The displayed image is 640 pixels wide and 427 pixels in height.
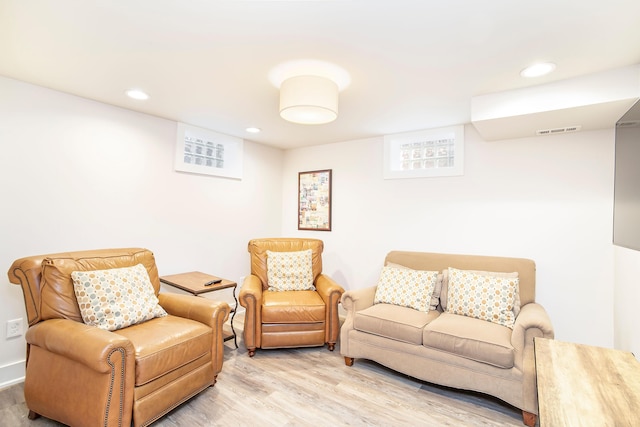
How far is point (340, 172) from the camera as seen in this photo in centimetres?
391

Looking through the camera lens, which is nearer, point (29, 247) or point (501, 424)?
point (501, 424)

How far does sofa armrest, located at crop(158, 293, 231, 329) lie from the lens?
2.21 m

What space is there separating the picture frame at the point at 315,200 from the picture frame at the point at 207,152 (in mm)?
910

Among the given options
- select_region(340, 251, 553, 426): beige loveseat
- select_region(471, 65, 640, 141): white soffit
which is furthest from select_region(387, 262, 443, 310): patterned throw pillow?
select_region(471, 65, 640, 141): white soffit

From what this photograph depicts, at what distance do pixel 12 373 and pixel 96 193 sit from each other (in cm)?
145

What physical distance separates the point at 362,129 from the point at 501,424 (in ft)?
9.10

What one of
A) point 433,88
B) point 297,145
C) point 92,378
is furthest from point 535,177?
point 92,378

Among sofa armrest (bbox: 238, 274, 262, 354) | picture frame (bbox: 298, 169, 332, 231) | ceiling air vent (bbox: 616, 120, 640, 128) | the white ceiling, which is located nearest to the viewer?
ceiling air vent (bbox: 616, 120, 640, 128)

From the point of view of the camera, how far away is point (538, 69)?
1.92 metres

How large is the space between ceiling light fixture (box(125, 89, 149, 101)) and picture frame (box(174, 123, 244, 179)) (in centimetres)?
68

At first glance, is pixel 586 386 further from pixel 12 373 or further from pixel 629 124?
pixel 12 373

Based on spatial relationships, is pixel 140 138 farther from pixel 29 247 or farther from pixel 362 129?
pixel 362 129

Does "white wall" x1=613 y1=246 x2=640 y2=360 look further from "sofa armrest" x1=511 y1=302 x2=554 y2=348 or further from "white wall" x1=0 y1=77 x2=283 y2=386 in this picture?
"white wall" x1=0 y1=77 x2=283 y2=386

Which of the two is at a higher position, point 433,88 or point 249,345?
point 433,88
